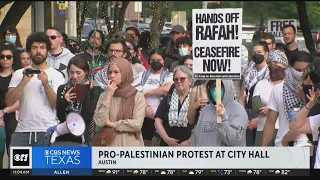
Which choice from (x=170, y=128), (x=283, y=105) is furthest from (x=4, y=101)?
(x=283, y=105)

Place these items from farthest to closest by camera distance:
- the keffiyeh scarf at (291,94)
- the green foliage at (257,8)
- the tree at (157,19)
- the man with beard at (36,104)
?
the green foliage at (257,8), the tree at (157,19), the man with beard at (36,104), the keffiyeh scarf at (291,94)

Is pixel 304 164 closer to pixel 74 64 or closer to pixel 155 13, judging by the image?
pixel 74 64

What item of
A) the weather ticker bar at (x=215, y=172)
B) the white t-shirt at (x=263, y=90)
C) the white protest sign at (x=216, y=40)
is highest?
the white protest sign at (x=216, y=40)

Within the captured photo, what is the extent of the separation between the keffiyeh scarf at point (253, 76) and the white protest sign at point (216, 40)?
7.55 feet

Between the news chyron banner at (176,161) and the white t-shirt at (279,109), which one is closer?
the news chyron banner at (176,161)

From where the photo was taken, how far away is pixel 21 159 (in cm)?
666

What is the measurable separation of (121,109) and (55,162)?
0.92m

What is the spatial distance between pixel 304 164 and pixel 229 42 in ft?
3.82

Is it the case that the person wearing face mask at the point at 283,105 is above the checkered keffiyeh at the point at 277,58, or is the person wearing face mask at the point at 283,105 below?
below

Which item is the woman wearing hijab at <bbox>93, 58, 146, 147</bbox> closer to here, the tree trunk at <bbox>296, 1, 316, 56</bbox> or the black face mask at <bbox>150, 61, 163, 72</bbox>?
the black face mask at <bbox>150, 61, 163, 72</bbox>

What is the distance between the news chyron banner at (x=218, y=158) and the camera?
21.0ft

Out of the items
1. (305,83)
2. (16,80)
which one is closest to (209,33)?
(305,83)

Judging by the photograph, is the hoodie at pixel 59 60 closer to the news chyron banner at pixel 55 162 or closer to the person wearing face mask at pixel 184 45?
the person wearing face mask at pixel 184 45

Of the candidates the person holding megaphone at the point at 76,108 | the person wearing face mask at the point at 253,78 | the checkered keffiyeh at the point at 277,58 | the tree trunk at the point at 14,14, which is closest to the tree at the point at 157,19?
the tree trunk at the point at 14,14
